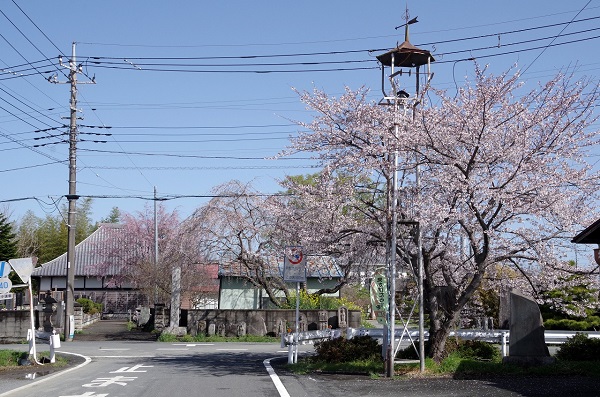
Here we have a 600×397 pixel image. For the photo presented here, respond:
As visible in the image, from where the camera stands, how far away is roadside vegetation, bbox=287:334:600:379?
50.7 ft

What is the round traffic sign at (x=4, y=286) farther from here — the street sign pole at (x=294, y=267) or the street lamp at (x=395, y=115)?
the street lamp at (x=395, y=115)

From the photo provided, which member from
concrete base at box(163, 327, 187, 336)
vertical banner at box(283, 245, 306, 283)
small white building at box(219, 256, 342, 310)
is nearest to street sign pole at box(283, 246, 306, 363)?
vertical banner at box(283, 245, 306, 283)

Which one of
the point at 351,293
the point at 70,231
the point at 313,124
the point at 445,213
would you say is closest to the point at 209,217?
the point at 70,231

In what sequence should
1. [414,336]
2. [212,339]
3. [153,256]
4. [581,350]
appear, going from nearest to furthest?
[581,350], [414,336], [212,339], [153,256]

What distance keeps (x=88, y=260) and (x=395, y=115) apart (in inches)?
1802

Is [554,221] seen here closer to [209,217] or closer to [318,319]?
[318,319]

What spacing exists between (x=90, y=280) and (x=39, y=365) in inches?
1514

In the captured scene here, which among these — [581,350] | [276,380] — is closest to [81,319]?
[276,380]

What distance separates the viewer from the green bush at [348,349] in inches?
715

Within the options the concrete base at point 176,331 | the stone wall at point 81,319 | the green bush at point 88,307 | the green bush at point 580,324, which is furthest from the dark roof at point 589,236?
the green bush at point 88,307

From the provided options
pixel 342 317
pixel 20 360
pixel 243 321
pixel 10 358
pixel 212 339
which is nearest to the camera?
pixel 20 360

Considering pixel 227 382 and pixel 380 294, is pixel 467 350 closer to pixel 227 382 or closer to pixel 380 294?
pixel 380 294

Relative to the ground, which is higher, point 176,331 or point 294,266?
point 294,266

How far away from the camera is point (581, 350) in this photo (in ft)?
56.9
